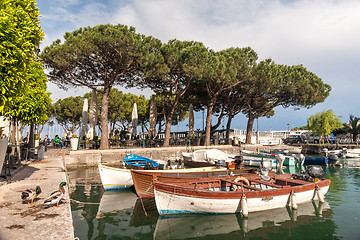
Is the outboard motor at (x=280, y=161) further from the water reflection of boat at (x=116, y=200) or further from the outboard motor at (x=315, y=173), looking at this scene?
the water reflection of boat at (x=116, y=200)

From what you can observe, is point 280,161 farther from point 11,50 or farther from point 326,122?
point 326,122

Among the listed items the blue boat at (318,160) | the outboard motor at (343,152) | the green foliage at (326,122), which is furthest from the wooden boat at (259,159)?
the green foliage at (326,122)

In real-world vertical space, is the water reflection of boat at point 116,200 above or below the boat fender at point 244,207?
below

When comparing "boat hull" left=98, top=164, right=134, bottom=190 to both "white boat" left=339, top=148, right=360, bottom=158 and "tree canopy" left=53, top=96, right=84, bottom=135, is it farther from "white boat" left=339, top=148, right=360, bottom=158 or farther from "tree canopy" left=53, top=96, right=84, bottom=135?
"tree canopy" left=53, top=96, right=84, bottom=135

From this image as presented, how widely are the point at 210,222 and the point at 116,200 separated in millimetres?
5042

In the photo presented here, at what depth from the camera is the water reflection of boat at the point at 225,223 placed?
7.62m

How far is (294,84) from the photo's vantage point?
31656 millimetres

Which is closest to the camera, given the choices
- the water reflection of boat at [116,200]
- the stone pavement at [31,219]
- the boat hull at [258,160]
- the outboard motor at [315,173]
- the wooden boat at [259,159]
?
the stone pavement at [31,219]

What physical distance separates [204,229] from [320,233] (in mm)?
3815

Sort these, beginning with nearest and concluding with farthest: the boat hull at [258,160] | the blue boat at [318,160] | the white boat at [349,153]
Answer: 1. the boat hull at [258,160]
2. the blue boat at [318,160]
3. the white boat at [349,153]

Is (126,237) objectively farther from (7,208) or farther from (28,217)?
(7,208)

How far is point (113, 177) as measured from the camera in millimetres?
12672

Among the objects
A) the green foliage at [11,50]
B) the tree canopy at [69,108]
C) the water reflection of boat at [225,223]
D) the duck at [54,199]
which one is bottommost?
the water reflection of boat at [225,223]

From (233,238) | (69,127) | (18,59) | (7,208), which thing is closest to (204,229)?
(233,238)
